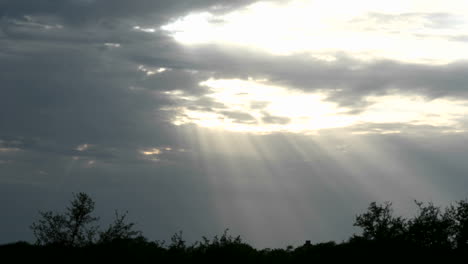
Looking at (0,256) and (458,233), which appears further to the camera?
(458,233)

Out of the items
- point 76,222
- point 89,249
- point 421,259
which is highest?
point 76,222

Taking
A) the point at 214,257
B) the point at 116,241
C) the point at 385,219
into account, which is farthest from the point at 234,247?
the point at 385,219

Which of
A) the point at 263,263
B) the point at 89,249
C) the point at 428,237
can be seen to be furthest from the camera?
the point at 428,237

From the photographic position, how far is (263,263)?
55.0m

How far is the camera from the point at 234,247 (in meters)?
55.9

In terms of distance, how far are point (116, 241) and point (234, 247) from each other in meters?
12.7

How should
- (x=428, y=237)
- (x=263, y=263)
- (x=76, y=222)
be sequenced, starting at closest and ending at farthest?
(x=263, y=263) → (x=76, y=222) → (x=428, y=237)

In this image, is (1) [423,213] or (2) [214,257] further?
(1) [423,213]

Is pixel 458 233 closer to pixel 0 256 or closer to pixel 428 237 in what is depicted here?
pixel 428 237

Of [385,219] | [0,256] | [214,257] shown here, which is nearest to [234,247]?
[214,257]

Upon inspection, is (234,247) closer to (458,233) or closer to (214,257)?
(214,257)

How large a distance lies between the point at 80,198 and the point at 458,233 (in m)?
62.4

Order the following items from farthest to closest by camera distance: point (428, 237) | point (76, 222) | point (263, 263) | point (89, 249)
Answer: point (428, 237) < point (76, 222) < point (89, 249) < point (263, 263)

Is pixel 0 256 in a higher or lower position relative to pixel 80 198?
lower
